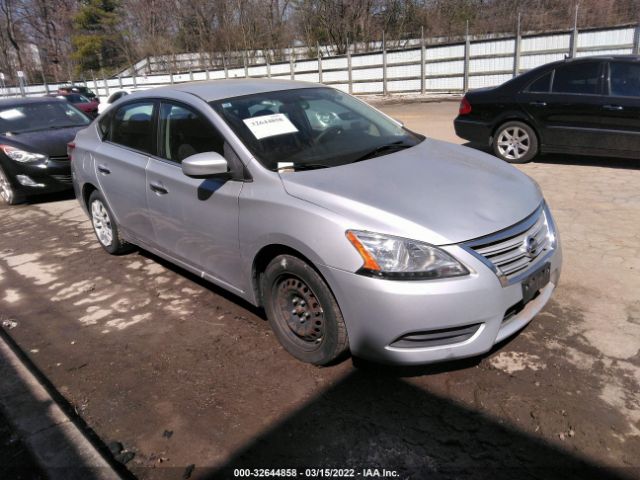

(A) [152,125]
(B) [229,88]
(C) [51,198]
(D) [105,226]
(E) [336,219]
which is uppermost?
(B) [229,88]

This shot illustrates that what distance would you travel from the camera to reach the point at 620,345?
3.18 metres

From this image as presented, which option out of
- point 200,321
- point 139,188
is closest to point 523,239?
point 200,321

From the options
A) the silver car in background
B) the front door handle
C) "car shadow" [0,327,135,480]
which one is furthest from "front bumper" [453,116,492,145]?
"car shadow" [0,327,135,480]

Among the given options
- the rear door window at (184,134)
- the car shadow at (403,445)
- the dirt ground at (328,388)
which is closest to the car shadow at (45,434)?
the dirt ground at (328,388)

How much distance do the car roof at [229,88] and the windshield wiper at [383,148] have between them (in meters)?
0.93

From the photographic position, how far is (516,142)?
7871 millimetres

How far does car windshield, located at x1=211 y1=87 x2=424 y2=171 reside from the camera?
131 inches

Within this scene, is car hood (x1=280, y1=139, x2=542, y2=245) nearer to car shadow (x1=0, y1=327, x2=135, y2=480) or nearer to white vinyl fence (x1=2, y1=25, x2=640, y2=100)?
car shadow (x1=0, y1=327, x2=135, y2=480)

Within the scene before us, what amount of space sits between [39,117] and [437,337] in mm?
8302

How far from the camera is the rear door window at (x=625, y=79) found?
679cm

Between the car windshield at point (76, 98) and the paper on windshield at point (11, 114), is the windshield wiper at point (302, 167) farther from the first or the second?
the car windshield at point (76, 98)

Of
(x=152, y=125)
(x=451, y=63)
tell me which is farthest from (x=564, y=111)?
(x=451, y=63)

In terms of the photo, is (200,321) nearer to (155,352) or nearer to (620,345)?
(155,352)

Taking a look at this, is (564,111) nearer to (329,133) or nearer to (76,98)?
(329,133)
